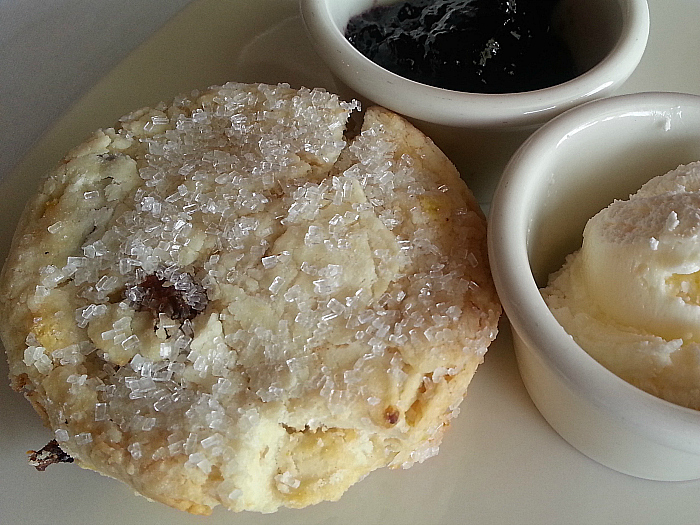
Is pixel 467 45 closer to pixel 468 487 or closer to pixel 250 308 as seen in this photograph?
pixel 250 308

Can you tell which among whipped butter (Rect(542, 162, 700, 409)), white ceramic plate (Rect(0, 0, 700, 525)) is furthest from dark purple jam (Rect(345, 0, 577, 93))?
white ceramic plate (Rect(0, 0, 700, 525))

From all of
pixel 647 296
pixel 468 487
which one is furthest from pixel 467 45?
pixel 468 487

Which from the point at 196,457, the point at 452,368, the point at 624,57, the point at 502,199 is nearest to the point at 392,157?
the point at 502,199

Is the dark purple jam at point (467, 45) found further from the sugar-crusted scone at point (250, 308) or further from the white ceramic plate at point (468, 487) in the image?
the white ceramic plate at point (468, 487)

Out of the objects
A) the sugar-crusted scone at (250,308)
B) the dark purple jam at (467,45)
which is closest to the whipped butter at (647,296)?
the sugar-crusted scone at (250,308)

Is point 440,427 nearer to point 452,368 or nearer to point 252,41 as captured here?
point 452,368

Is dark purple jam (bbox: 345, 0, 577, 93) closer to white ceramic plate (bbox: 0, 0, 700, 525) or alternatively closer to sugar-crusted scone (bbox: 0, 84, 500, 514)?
sugar-crusted scone (bbox: 0, 84, 500, 514)
